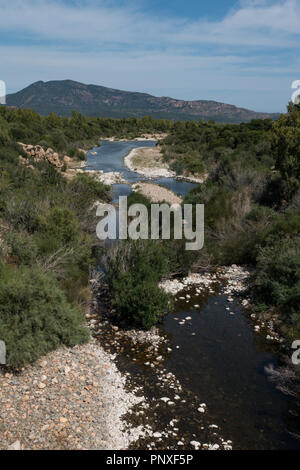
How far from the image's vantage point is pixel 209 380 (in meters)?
9.43

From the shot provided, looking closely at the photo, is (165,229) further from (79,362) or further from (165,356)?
(79,362)

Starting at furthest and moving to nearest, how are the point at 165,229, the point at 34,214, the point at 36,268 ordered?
the point at 165,229, the point at 34,214, the point at 36,268

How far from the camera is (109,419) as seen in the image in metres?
7.74

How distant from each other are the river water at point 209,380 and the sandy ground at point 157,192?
15.7 metres

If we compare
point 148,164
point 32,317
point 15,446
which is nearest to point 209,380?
point 32,317

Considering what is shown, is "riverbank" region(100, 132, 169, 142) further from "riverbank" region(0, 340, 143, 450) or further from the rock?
the rock

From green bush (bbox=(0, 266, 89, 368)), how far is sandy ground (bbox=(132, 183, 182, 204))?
1867cm

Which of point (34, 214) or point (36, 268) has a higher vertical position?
point (34, 214)

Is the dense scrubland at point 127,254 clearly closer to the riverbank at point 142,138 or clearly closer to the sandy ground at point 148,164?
the sandy ground at point 148,164

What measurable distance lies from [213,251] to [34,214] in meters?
7.79

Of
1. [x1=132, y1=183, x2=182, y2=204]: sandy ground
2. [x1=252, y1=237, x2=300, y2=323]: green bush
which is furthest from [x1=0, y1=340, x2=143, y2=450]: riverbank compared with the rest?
[x1=132, y1=183, x2=182, y2=204]: sandy ground

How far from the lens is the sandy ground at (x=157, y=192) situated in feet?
94.1
